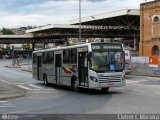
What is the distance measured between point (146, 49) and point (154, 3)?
24.5 ft

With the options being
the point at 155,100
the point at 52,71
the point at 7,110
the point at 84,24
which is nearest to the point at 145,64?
the point at 52,71

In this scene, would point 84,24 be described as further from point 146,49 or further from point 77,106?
point 77,106

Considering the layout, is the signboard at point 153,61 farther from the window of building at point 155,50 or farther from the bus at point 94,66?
the window of building at point 155,50

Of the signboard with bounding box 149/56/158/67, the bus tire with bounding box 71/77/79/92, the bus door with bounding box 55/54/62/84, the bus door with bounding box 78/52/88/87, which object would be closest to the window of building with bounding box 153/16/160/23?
the signboard with bounding box 149/56/158/67

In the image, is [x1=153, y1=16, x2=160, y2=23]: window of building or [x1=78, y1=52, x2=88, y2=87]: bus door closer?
[x1=78, y1=52, x2=88, y2=87]: bus door

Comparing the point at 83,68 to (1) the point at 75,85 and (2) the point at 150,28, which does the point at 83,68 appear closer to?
(1) the point at 75,85

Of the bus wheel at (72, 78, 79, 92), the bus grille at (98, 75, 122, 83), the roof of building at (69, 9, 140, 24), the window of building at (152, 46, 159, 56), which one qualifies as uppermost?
the roof of building at (69, 9, 140, 24)

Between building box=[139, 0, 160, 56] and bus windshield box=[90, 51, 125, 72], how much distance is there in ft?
144

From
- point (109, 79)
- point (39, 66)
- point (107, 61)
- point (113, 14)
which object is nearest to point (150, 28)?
point (113, 14)

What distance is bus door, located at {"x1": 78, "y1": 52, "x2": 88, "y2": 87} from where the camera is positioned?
75.8 feet

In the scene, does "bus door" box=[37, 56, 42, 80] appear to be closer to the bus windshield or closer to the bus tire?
the bus tire

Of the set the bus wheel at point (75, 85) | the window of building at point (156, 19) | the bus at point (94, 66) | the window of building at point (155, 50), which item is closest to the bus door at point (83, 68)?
the bus at point (94, 66)

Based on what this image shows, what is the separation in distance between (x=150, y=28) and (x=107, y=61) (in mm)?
47511

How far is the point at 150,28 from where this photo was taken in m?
69.0
